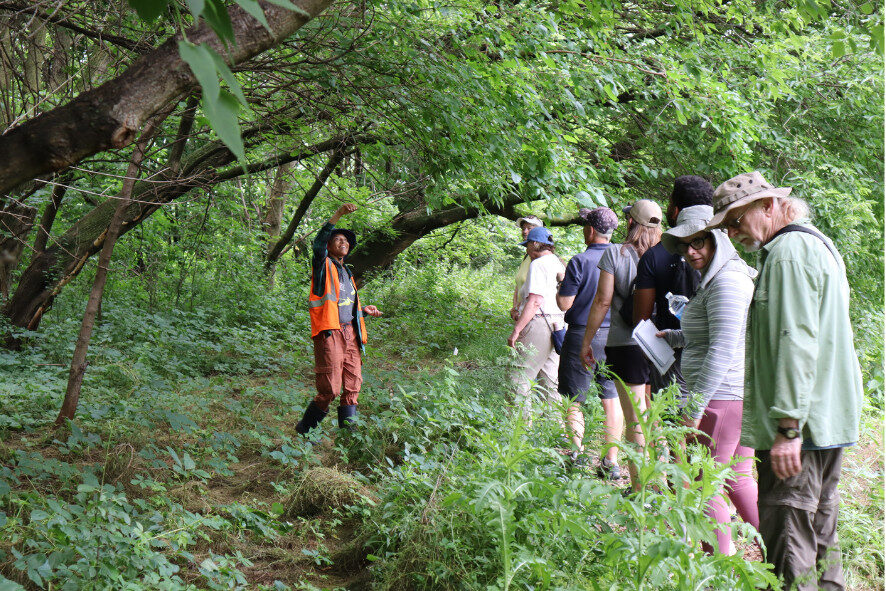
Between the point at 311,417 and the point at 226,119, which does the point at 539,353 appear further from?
the point at 226,119

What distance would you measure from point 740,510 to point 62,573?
3.08 meters

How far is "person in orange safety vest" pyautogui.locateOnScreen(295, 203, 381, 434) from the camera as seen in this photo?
5.80 metres

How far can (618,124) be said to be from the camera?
10539mm

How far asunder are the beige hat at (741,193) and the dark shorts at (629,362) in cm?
159

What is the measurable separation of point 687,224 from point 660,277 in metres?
0.64

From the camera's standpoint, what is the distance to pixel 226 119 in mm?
879

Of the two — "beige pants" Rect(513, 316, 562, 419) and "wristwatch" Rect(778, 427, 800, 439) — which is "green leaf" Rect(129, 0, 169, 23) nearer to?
"wristwatch" Rect(778, 427, 800, 439)

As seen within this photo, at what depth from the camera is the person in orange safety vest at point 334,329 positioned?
19.0 ft

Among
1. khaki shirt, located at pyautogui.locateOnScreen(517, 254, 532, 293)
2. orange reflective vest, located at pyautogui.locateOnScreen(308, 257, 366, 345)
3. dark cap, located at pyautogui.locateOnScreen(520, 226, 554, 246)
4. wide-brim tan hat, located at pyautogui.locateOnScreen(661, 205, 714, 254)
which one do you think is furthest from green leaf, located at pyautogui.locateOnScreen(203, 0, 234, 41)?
khaki shirt, located at pyautogui.locateOnScreen(517, 254, 532, 293)

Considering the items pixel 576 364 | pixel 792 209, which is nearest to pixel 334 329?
pixel 576 364

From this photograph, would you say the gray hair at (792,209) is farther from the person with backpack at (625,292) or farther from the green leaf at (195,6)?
the green leaf at (195,6)

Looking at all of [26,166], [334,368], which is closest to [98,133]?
[26,166]

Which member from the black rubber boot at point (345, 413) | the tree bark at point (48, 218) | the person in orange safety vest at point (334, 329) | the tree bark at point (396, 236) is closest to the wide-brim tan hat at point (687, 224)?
the person in orange safety vest at point (334, 329)

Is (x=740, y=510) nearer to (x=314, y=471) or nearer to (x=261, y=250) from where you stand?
(x=314, y=471)
